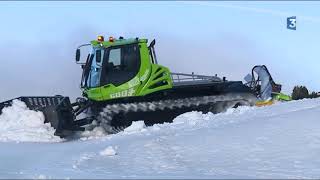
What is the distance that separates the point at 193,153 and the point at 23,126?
262 inches

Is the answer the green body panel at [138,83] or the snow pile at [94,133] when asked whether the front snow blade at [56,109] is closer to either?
the snow pile at [94,133]

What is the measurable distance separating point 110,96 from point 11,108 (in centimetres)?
298

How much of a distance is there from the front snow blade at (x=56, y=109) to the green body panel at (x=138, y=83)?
3.70ft

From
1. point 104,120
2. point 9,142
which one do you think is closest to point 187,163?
point 9,142

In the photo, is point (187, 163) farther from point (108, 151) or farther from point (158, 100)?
point (158, 100)

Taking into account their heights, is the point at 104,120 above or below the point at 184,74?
below

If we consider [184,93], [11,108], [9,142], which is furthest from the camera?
[184,93]

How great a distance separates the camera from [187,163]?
8664mm

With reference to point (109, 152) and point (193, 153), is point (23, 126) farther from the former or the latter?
point (193, 153)

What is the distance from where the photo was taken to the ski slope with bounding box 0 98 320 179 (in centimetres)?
789

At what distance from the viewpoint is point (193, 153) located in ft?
31.0

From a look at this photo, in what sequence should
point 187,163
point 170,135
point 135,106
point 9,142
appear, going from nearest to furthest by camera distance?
point 187,163 < point 170,135 < point 9,142 < point 135,106

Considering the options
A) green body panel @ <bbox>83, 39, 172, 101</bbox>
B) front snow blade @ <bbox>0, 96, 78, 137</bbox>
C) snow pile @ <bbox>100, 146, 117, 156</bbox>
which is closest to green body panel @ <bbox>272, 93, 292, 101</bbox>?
green body panel @ <bbox>83, 39, 172, 101</bbox>

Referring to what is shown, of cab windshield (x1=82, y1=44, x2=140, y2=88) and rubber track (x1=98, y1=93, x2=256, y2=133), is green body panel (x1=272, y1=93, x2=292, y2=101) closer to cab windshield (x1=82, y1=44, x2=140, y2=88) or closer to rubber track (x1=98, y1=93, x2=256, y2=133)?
rubber track (x1=98, y1=93, x2=256, y2=133)
